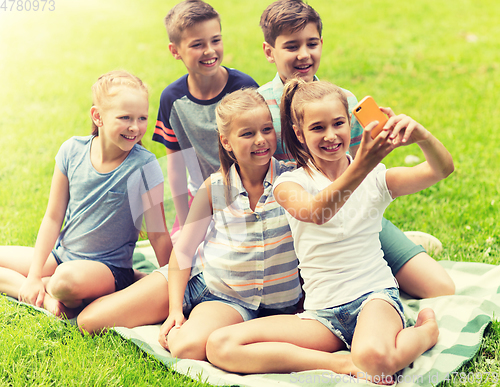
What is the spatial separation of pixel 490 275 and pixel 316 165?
125 cm

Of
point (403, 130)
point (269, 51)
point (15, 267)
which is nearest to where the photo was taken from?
point (403, 130)

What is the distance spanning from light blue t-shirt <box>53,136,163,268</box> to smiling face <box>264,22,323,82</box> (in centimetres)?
91

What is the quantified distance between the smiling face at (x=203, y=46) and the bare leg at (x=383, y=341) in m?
1.68

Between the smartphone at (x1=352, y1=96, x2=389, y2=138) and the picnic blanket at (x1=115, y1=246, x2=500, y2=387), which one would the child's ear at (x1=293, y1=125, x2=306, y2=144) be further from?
the picnic blanket at (x1=115, y1=246, x2=500, y2=387)

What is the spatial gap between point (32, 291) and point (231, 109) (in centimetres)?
141

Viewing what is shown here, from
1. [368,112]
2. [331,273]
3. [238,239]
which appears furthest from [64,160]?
[368,112]

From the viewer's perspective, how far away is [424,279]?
8.63 feet

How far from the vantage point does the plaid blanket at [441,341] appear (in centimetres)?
201

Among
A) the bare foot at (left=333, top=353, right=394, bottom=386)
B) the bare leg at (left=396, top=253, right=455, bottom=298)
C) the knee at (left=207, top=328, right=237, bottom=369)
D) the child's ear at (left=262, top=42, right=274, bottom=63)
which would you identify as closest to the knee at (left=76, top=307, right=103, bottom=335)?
the knee at (left=207, top=328, right=237, bottom=369)

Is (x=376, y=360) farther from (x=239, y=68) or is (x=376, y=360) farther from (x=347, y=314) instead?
(x=239, y=68)

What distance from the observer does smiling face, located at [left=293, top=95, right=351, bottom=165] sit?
2131mm

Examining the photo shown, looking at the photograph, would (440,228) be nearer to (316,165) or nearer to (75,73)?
(316,165)

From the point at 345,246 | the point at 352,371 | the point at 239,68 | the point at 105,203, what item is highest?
the point at 239,68

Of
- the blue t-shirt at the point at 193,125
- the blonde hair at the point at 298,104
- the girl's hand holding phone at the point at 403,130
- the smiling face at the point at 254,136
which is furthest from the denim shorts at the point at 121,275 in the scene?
the girl's hand holding phone at the point at 403,130
